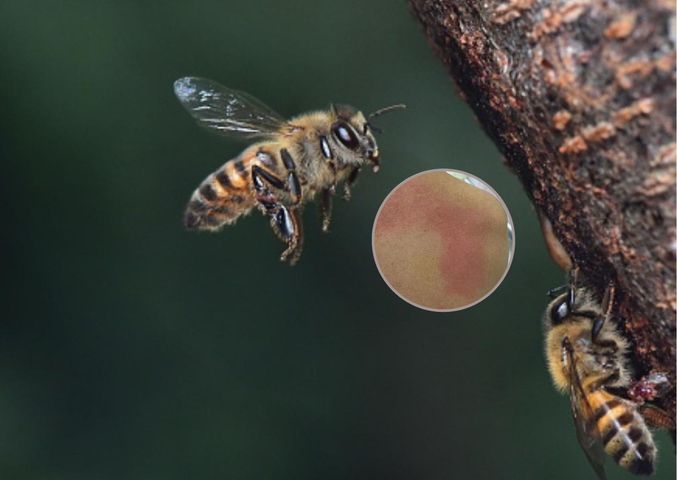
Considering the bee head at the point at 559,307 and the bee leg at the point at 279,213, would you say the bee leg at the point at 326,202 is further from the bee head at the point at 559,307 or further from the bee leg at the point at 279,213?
the bee head at the point at 559,307

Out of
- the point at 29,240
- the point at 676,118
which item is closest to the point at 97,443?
the point at 29,240

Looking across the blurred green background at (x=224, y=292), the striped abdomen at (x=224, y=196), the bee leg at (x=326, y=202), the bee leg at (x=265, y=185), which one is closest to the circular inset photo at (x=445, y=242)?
the bee leg at (x=326, y=202)

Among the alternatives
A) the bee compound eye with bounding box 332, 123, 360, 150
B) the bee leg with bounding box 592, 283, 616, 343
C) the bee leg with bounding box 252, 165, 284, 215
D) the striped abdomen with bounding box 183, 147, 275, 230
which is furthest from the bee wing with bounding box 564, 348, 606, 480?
the striped abdomen with bounding box 183, 147, 275, 230

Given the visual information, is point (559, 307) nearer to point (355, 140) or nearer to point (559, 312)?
point (559, 312)

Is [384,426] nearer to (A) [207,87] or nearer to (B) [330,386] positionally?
(B) [330,386]

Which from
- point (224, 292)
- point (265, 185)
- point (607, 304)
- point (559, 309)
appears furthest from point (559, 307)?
point (224, 292)

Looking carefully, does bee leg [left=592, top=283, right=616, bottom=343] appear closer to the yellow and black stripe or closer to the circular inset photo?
the circular inset photo
